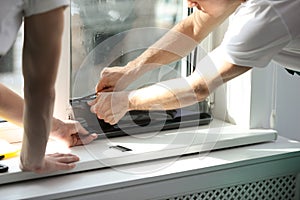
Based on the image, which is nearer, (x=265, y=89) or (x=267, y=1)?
(x=267, y=1)

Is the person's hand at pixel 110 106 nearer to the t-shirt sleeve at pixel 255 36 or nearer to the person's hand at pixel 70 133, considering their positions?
the person's hand at pixel 70 133

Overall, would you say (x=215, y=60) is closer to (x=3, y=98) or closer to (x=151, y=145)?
(x=151, y=145)

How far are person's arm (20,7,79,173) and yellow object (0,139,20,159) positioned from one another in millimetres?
199

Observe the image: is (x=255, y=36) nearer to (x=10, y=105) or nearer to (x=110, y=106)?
(x=110, y=106)

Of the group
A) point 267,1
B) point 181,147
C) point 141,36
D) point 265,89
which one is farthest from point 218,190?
point 267,1

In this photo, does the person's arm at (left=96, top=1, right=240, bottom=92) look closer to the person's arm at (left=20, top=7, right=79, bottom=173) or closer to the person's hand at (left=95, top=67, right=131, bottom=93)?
the person's hand at (left=95, top=67, right=131, bottom=93)

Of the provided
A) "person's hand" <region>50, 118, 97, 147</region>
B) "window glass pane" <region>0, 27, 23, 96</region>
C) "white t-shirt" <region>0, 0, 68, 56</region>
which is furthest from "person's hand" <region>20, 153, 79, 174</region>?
"white t-shirt" <region>0, 0, 68, 56</region>

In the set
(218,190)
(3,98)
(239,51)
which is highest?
(239,51)

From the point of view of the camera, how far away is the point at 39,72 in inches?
40.6

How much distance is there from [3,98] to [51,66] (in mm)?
370

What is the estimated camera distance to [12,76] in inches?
58.9

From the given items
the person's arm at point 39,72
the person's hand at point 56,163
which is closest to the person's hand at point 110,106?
the person's hand at point 56,163

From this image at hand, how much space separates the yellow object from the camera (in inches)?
55.5

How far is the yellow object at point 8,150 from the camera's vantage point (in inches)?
55.5
